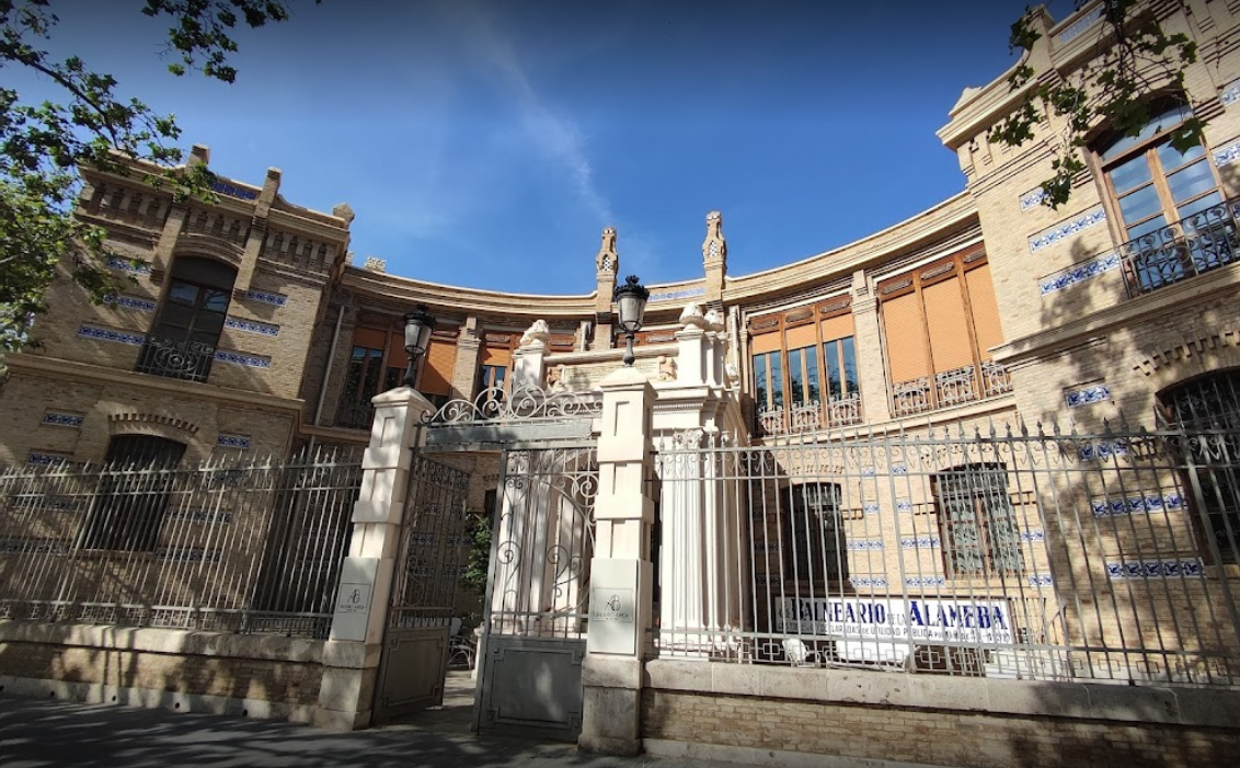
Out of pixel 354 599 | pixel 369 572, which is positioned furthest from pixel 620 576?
pixel 354 599

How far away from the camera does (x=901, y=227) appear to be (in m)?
15.1

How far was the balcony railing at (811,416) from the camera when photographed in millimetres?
14977

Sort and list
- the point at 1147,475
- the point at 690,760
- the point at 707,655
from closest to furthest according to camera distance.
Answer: the point at 690,760, the point at 707,655, the point at 1147,475

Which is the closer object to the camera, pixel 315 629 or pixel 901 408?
pixel 315 629

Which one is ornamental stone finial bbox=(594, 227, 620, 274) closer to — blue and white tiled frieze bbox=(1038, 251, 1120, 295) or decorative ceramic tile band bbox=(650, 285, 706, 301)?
decorative ceramic tile band bbox=(650, 285, 706, 301)

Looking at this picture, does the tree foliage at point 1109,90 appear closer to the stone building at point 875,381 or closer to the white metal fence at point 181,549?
the stone building at point 875,381

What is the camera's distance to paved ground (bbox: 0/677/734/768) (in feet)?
16.9

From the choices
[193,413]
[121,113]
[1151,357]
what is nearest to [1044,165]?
[1151,357]

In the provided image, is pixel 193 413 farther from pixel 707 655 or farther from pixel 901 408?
pixel 901 408

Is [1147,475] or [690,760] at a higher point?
[1147,475]

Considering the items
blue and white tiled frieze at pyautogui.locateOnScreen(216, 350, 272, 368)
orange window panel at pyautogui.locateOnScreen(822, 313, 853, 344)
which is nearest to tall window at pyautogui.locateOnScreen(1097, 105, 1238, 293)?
orange window panel at pyautogui.locateOnScreen(822, 313, 853, 344)

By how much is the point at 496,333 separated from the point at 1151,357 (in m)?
15.1

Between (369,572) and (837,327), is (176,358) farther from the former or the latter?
(837,327)

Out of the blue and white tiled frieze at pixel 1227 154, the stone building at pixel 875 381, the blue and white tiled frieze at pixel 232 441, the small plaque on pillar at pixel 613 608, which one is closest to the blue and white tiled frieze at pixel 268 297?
the stone building at pixel 875 381
